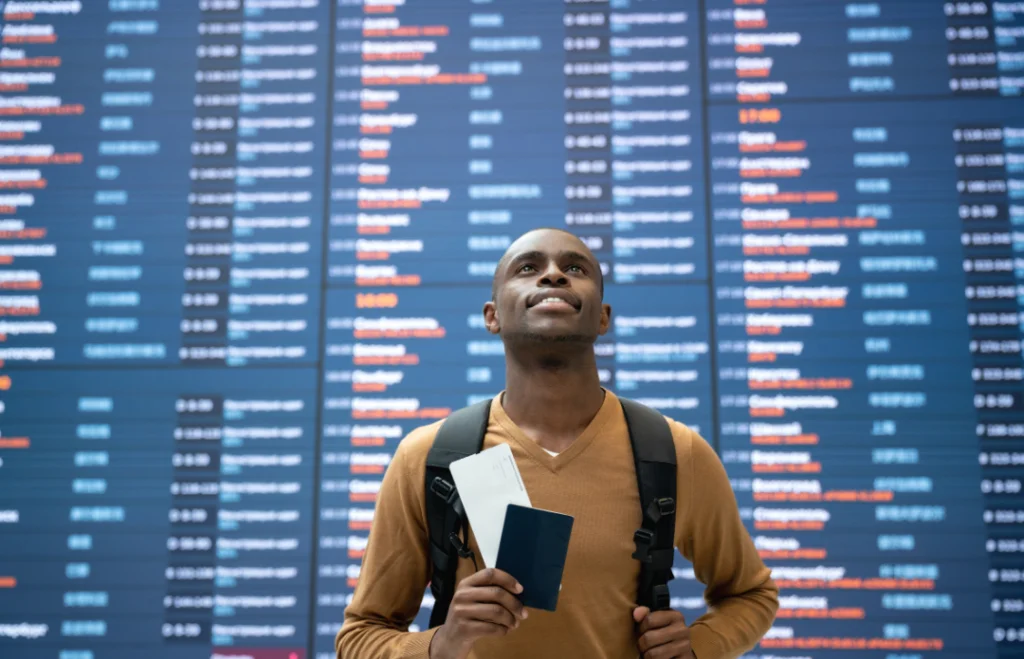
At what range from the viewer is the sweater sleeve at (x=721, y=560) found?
1.66 meters

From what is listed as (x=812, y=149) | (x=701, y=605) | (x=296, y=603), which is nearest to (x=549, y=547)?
(x=701, y=605)

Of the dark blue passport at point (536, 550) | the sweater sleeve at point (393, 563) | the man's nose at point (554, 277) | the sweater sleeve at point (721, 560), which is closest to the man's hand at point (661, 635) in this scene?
the sweater sleeve at point (721, 560)

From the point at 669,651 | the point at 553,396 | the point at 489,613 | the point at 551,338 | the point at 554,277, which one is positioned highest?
the point at 554,277

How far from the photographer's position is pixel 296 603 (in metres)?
2.98

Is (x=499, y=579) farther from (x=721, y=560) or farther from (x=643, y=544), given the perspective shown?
(x=721, y=560)

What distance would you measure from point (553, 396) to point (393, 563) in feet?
1.51

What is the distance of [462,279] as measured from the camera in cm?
317

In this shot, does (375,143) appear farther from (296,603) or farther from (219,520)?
(296,603)

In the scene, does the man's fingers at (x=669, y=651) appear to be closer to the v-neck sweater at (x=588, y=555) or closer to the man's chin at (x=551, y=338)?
the v-neck sweater at (x=588, y=555)

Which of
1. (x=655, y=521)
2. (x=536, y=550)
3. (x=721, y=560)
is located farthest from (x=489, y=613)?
(x=721, y=560)

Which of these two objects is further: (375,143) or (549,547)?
(375,143)

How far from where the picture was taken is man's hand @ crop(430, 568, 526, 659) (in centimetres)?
136

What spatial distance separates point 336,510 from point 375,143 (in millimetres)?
1429

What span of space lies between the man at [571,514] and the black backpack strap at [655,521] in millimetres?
23
